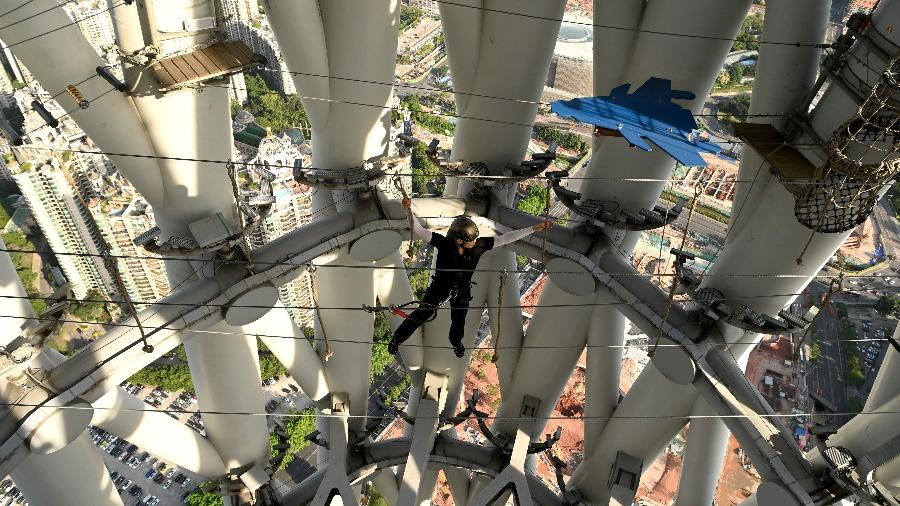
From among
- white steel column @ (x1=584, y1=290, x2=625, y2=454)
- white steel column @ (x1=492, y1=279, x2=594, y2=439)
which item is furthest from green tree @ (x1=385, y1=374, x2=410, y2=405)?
white steel column @ (x1=584, y1=290, x2=625, y2=454)

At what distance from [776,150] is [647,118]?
0.99 m

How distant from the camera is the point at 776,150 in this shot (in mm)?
4727

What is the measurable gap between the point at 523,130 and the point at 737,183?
2.22m

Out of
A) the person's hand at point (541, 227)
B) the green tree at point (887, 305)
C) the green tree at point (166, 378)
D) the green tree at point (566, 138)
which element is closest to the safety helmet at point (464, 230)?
the person's hand at point (541, 227)

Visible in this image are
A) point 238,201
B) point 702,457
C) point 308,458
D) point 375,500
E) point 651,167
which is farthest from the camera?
point 308,458

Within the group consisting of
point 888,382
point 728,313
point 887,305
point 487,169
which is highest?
point 487,169

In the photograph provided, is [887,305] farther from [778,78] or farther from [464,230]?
[464,230]

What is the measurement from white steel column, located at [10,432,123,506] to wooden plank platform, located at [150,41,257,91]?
10.1ft

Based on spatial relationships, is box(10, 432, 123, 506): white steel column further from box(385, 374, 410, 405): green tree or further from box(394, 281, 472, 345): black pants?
box(385, 374, 410, 405): green tree

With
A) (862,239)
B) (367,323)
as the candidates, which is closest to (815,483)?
(367,323)

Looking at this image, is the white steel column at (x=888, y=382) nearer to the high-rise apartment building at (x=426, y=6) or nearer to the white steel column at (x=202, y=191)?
the white steel column at (x=202, y=191)

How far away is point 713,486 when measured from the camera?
6.73 m

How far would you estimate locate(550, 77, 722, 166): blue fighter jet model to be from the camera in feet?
14.0

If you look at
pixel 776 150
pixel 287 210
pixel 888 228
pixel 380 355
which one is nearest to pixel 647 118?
pixel 776 150
